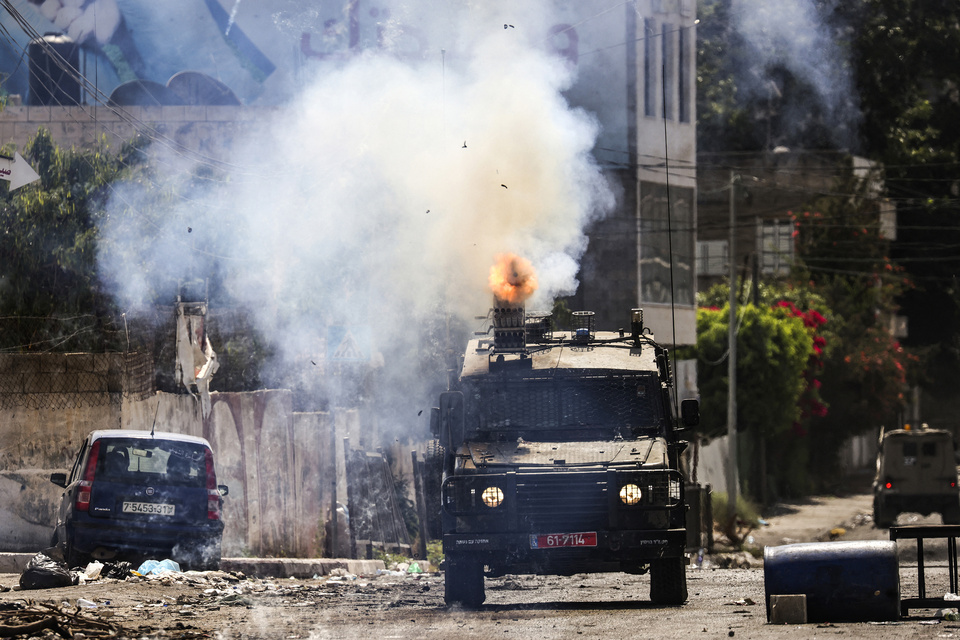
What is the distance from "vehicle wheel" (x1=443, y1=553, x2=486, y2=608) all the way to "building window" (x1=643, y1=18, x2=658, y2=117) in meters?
14.3

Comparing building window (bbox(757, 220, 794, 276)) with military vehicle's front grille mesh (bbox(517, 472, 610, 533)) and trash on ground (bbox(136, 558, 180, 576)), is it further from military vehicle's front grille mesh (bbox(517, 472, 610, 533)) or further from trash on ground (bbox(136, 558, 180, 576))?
military vehicle's front grille mesh (bbox(517, 472, 610, 533))

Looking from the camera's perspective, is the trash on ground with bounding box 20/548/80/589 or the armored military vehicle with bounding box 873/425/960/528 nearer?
the trash on ground with bounding box 20/548/80/589

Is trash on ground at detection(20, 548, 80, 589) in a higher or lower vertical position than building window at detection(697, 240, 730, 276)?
lower

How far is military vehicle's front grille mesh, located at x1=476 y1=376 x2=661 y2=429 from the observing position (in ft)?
35.0

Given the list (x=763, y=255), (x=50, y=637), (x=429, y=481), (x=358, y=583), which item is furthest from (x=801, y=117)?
(x=50, y=637)

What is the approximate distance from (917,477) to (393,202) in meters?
11.5

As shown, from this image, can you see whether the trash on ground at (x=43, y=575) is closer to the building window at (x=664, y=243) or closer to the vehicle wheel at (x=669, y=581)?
the vehicle wheel at (x=669, y=581)

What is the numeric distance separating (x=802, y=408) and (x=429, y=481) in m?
21.2

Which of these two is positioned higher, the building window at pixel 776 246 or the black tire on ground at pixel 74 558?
the building window at pixel 776 246

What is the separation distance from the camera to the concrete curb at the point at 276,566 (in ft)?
42.7

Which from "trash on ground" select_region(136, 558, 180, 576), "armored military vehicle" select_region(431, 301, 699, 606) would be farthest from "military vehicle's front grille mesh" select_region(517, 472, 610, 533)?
"trash on ground" select_region(136, 558, 180, 576)

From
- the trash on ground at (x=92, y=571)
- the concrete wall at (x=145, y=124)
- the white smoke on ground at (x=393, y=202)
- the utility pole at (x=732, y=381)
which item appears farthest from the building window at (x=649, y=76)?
the trash on ground at (x=92, y=571)

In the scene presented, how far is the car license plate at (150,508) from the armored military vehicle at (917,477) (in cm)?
1499

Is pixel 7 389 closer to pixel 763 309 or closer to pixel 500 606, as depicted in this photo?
pixel 500 606
